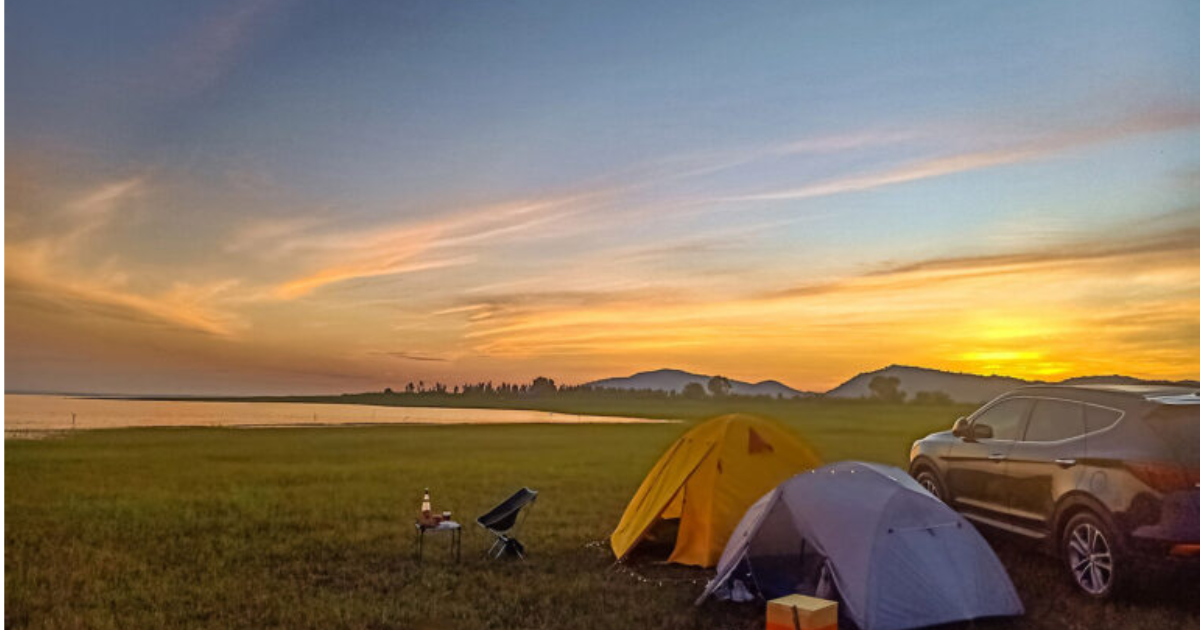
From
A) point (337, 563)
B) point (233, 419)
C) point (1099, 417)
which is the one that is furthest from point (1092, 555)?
point (233, 419)

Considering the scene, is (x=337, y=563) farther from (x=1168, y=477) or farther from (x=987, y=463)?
(x=1168, y=477)

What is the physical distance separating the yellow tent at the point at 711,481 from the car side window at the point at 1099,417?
3.80m

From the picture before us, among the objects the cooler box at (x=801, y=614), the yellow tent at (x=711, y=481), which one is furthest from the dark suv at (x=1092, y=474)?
the cooler box at (x=801, y=614)

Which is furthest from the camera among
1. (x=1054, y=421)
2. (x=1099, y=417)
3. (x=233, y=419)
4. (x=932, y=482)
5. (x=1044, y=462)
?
(x=233, y=419)

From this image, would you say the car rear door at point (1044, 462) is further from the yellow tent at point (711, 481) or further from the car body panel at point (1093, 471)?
the yellow tent at point (711, 481)

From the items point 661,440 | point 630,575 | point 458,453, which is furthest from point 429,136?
point 661,440

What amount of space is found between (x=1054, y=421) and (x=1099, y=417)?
0.63 metres

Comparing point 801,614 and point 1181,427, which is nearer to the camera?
point 801,614

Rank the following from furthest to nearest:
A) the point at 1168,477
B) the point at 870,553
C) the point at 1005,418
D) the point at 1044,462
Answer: the point at 1005,418, the point at 1044,462, the point at 870,553, the point at 1168,477

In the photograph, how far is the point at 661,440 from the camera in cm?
4456

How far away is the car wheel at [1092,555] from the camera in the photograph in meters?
8.40

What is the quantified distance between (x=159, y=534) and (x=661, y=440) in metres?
32.3

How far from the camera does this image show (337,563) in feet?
37.4

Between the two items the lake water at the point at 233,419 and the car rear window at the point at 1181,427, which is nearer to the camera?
the car rear window at the point at 1181,427
